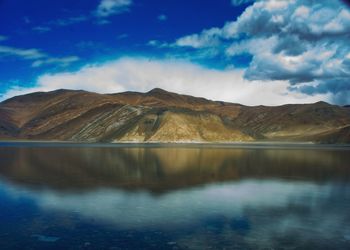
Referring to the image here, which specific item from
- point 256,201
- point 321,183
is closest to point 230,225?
point 256,201

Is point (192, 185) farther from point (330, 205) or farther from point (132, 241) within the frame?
point (132, 241)

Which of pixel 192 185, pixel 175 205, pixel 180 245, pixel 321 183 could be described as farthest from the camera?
pixel 321 183

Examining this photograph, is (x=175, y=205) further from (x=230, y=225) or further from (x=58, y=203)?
(x=58, y=203)

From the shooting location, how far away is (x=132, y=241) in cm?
1834

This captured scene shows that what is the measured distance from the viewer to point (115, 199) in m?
29.6

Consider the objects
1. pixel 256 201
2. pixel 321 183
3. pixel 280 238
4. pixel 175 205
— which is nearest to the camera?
pixel 280 238

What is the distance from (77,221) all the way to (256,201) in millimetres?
13782

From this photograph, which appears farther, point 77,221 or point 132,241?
point 77,221

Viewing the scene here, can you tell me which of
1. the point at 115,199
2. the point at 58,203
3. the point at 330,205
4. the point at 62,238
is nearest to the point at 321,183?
the point at 330,205

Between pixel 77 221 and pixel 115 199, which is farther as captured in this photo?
pixel 115 199

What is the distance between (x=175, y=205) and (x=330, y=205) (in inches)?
442

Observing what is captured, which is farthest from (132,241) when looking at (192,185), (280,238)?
(192,185)

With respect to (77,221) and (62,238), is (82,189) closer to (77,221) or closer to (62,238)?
(77,221)

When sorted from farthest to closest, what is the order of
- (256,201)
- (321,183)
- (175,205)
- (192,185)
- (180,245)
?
(321,183)
(192,185)
(256,201)
(175,205)
(180,245)
